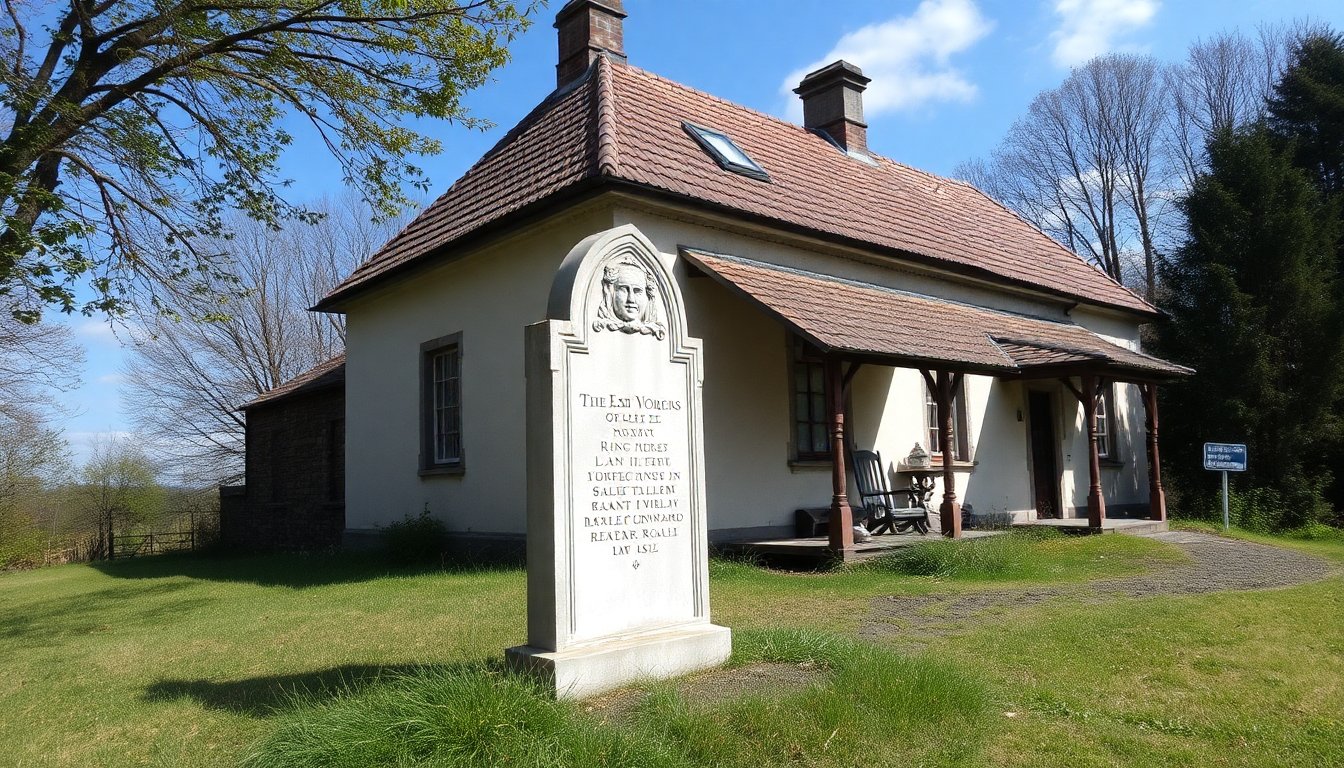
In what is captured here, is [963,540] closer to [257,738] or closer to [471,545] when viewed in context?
[471,545]

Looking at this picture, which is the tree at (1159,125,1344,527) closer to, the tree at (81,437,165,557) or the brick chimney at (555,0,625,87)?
the brick chimney at (555,0,625,87)

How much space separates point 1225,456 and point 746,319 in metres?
8.98

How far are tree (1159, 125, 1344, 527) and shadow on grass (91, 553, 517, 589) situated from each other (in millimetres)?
14177

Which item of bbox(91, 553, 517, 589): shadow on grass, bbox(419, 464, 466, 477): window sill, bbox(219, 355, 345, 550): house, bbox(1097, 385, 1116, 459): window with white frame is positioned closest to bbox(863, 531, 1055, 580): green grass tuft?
bbox(91, 553, 517, 589): shadow on grass

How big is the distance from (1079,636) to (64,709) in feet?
20.2

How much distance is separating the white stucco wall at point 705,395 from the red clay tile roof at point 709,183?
420 millimetres

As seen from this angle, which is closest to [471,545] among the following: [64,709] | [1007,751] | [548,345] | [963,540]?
[963,540]

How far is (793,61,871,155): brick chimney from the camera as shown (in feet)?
56.7

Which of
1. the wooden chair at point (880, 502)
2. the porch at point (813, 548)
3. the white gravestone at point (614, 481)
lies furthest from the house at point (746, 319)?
the white gravestone at point (614, 481)

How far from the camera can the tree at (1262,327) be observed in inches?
685

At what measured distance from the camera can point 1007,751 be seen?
4.00 m

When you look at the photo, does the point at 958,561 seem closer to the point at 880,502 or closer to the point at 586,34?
the point at 880,502

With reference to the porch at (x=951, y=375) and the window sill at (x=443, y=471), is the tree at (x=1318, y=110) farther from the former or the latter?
the window sill at (x=443, y=471)

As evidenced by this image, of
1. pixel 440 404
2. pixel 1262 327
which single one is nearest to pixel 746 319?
pixel 440 404
